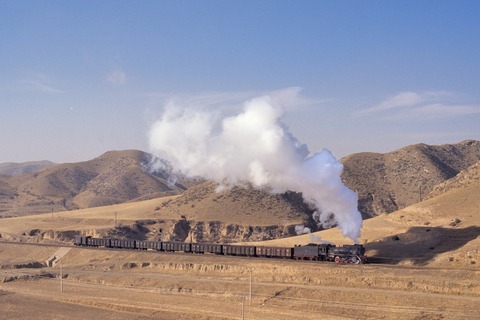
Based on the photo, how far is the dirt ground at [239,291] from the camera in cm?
5344

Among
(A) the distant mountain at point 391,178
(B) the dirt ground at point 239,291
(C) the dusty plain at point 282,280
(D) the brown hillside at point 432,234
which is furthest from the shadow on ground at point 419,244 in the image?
(A) the distant mountain at point 391,178

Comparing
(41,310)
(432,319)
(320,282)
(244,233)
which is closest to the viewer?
(432,319)

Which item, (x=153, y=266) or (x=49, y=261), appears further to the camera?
(x=49, y=261)

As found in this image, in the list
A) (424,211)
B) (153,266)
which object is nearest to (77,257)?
Answer: (153,266)

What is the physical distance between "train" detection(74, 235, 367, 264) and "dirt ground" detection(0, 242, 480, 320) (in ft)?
11.9

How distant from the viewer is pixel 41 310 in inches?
2381

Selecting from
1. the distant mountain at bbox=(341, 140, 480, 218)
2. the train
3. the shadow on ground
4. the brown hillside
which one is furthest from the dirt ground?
the distant mountain at bbox=(341, 140, 480, 218)

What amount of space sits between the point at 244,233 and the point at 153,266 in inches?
1784

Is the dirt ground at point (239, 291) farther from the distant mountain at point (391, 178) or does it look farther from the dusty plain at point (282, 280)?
the distant mountain at point (391, 178)

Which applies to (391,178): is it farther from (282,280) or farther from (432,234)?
(282,280)

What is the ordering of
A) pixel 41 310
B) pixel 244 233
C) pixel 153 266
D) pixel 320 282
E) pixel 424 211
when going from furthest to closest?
1. pixel 244 233
2. pixel 424 211
3. pixel 153 266
4. pixel 320 282
5. pixel 41 310

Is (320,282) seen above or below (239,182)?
below

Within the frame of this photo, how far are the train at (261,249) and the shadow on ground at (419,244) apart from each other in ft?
14.4

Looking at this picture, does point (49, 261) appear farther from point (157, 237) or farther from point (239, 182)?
point (239, 182)
